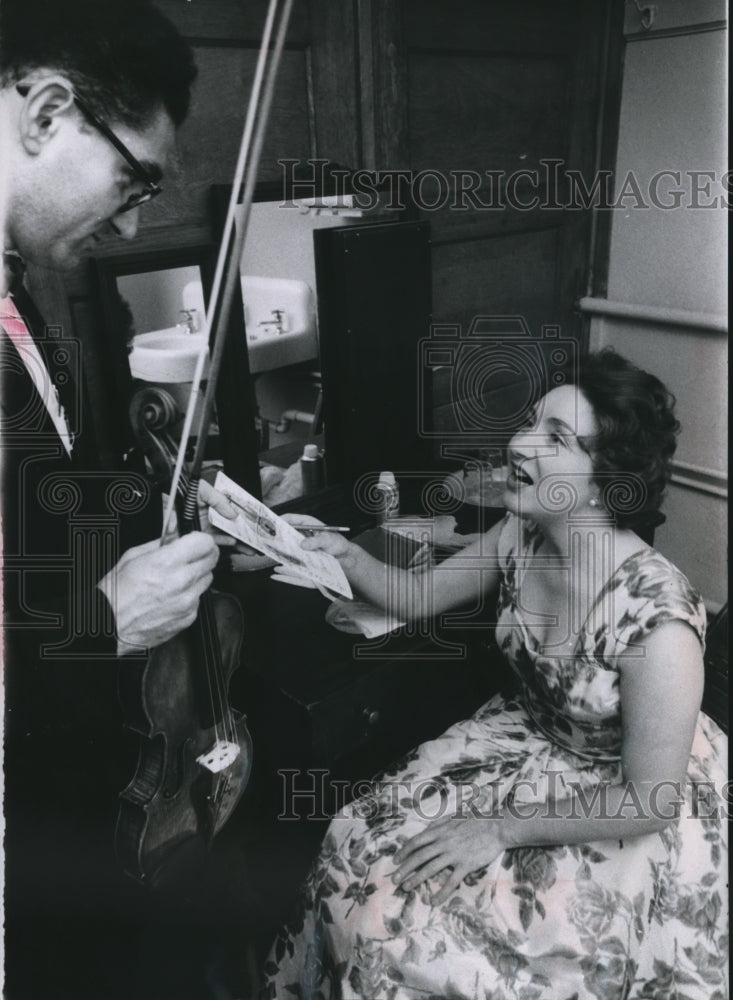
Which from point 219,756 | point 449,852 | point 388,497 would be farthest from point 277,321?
point 449,852

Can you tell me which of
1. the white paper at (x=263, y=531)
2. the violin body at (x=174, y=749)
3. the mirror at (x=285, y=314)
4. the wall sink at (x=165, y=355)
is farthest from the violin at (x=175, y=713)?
the mirror at (x=285, y=314)

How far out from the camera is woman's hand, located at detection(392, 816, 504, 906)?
1352 mm

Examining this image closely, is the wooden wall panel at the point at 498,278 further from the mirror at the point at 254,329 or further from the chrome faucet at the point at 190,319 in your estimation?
the chrome faucet at the point at 190,319

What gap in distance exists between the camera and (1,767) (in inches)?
44.3

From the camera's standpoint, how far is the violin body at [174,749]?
1301 mm

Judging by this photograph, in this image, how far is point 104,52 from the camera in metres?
1.09

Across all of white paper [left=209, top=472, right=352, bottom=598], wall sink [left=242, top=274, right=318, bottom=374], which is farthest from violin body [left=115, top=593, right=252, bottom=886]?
wall sink [left=242, top=274, right=318, bottom=374]

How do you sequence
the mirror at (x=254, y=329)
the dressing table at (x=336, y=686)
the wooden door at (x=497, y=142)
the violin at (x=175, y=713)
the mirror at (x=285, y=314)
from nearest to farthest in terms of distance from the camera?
the violin at (x=175, y=713) < the dressing table at (x=336, y=686) < the mirror at (x=254, y=329) < the mirror at (x=285, y=314) < the wooden door at (x=497, y=142)

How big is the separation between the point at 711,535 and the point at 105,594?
83.5 inches

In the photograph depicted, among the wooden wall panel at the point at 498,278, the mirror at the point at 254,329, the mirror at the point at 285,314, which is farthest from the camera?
the wooden wall panel at the point at 498,278

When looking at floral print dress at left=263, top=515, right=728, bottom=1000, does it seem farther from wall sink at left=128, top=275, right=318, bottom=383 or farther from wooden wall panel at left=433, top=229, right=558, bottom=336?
wooden wall panel at left=433, top=229, right=558, bottom=336

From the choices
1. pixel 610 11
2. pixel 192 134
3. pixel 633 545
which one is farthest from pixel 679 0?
pixel 633 545

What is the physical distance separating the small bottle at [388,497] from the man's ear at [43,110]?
50.6 inches

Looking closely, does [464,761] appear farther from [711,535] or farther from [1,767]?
[711,535]
